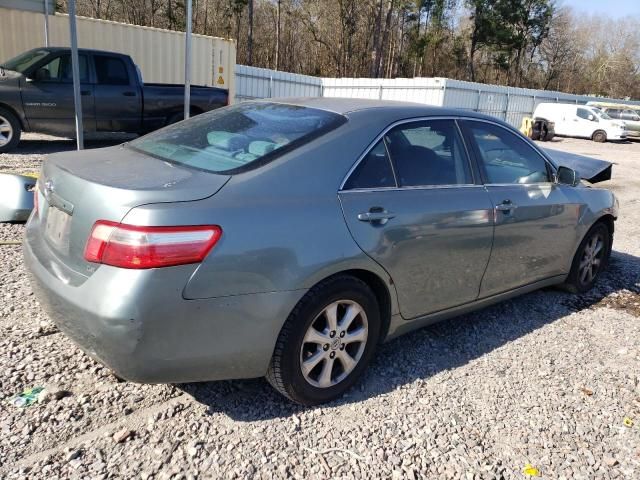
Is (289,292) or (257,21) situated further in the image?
(257,21)

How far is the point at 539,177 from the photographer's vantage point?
161 inches

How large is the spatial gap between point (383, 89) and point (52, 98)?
54.6 ft

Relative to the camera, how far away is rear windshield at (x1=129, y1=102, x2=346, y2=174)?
2.71 m

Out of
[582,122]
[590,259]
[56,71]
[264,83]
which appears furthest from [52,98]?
[582,122]

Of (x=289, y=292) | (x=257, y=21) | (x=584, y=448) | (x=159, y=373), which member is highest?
(x=257, y=21)

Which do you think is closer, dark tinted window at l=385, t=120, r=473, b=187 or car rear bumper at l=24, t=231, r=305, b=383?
car rear bumper at l=24, t=231, r=305, b=383

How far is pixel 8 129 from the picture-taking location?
29.7 feet

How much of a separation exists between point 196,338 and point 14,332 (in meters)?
1.66

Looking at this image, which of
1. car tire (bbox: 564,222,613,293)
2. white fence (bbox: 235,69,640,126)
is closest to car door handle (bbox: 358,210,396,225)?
car tire (bbox: 564,222,613,293)

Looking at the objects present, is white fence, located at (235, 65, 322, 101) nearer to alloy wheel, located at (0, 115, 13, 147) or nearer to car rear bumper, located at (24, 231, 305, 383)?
alloy wheel, located at (0, 115, 13, 147)

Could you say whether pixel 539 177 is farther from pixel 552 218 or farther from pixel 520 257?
pixel 520 257

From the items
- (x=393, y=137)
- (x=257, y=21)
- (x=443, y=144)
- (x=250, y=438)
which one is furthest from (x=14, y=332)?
(x=257, y=21)

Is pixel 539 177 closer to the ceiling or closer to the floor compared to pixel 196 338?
closer to the ceiling

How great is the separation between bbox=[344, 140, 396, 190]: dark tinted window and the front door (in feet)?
26.4
